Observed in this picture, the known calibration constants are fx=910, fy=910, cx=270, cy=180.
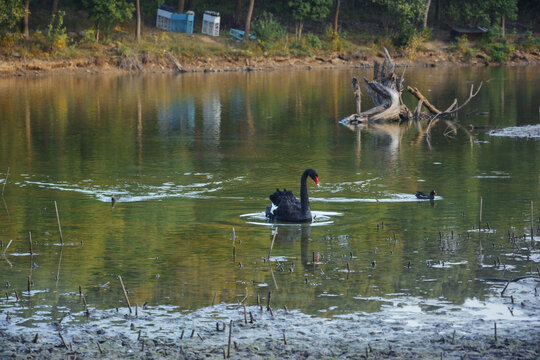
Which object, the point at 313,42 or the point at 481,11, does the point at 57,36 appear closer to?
the point at 313,42

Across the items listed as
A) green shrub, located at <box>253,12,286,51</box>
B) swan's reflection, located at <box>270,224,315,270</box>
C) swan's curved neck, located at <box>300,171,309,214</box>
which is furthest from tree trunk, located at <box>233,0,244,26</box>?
swan's reflection, located at <box>270,224,315,270</box>

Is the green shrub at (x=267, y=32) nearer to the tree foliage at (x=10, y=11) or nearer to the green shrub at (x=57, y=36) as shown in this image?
the green shrub at (x=57, y=36)

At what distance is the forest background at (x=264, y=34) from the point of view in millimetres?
75375

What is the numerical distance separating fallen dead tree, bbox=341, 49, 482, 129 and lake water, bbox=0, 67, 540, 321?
0.95 meters

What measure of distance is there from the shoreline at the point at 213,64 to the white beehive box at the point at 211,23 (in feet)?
14.3

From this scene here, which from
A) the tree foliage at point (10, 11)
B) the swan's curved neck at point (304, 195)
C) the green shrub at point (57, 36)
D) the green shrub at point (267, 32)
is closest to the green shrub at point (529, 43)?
the green shrub at point (267, 32)

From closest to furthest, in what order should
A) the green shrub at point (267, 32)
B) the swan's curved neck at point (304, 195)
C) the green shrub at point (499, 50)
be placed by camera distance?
the swan's curved neck at point (304, 195), the green shrub at point (267, 32), the green shrub at point (499, 50)

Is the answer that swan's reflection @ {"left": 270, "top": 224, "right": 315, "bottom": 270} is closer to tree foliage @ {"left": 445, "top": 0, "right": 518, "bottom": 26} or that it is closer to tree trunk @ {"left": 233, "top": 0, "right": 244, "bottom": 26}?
tree trunk @ {"left": 233, "top": 0, "right": 244, "bottom": 26}

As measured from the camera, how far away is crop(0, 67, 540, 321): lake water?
607 inches

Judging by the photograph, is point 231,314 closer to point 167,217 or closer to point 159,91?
point 167,217

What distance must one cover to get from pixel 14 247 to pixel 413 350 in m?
9.94

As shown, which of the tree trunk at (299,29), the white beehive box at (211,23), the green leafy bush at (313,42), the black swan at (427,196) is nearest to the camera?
the black swan at (427,196)

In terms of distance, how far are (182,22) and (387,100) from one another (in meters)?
47.7

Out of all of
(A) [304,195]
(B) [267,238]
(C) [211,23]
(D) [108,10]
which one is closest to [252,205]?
(A) [304,195]
